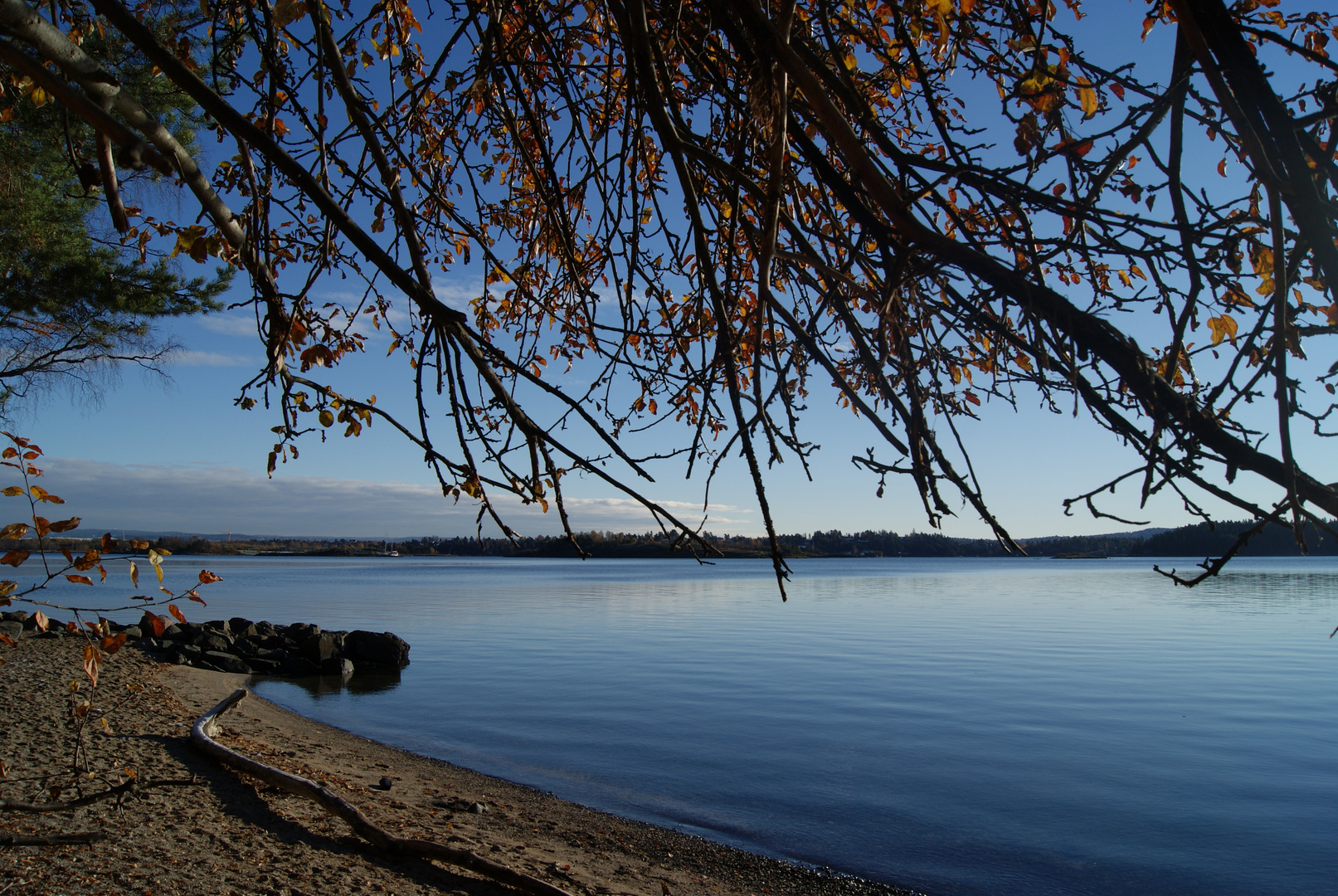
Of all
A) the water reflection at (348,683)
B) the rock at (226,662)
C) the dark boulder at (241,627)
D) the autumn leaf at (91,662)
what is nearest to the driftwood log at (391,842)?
the autumn leaf at (91,662)

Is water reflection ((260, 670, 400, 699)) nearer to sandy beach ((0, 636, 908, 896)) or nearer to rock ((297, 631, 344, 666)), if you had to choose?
rock ((297, 631, 344, 666))

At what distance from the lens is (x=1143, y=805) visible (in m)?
8.36

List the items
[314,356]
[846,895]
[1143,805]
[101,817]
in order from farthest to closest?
[1143,805], [846,895], [101,817], [314,356]

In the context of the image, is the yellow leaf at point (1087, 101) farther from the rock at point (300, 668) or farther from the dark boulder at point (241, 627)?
the dark boulder at point (241, 627)

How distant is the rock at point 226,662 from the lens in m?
15.6

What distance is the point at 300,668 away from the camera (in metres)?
16.2

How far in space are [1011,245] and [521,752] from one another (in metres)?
9.24

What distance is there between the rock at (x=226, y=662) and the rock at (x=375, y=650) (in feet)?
6.37

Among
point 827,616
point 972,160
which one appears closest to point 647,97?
point 972,160

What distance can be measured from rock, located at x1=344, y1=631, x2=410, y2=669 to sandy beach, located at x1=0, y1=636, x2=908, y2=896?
22.6 feet

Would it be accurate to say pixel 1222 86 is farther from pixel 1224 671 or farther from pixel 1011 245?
pixel 1224 671

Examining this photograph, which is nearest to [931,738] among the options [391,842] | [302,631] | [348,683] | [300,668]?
[391,842]

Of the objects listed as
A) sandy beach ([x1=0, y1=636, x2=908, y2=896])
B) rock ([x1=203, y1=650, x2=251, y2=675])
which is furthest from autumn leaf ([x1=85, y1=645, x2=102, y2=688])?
rock ([x1=203, y1=650, x2=251, y2=675])

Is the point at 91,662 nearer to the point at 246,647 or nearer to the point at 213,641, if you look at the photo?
the point at 213,641
